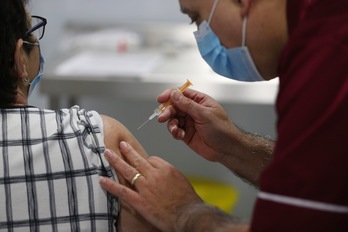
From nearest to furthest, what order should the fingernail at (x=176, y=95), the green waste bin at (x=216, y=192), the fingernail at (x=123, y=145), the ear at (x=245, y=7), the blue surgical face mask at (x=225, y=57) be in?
the ear at (x=245, y=7), the blue surgical face mask at (x=225, y=57), the fingernail at (x=123, y=145), the fingernail at (x=176, y=95), the green waste bin at (x=216, y=192)

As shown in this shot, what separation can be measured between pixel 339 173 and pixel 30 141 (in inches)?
25.1

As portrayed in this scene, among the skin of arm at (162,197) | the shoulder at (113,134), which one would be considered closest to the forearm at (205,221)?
the skin of arm at (162,197)

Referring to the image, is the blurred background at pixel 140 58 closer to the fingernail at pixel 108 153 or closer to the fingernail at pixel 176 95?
the fingernail at pixel 176 95

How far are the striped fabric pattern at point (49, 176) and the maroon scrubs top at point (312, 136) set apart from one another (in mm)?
392

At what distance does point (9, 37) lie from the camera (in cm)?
149

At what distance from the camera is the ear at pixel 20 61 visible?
1.51 metres

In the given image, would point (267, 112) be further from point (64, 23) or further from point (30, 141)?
point (30, 141)

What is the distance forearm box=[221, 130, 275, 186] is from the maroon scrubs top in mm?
605

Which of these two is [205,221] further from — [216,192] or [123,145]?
[216,192]

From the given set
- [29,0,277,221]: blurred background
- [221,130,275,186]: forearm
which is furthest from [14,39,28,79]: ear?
[29,0,277,221]: blurred background

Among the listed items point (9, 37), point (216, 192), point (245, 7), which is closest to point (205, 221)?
point (245, 7)

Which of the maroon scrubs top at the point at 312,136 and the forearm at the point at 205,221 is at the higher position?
the maroon scrubs top at the point at 312,136

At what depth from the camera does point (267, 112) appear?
3535mm

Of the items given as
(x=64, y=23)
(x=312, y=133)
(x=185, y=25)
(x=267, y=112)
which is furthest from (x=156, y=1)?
(x=312, y=133)
